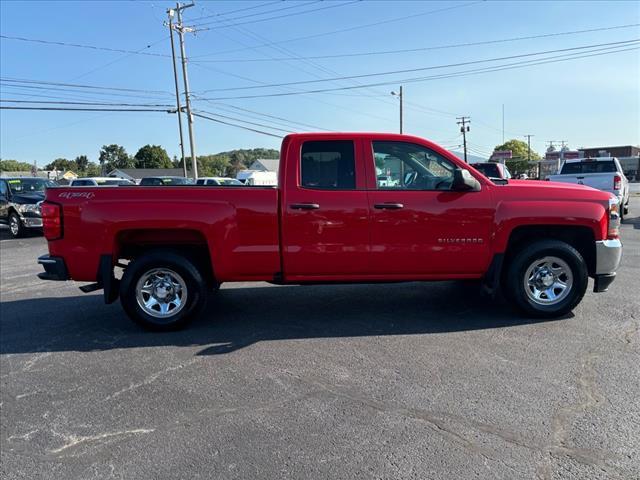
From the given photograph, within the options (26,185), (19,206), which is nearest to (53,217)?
(19,206)

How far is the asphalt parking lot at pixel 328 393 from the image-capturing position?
285 cm

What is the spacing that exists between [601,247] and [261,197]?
3706 mm

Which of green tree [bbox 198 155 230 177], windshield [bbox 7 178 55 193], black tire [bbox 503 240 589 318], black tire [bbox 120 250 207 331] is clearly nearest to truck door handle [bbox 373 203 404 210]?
black tire [bbox 503 240 589 318]

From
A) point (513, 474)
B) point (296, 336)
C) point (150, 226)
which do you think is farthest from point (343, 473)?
point (150, 226)

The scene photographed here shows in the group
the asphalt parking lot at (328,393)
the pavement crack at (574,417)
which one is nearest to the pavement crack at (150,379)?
the asphalt parking lot at (328,393)

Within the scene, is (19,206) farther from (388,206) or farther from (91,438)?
(91,438)

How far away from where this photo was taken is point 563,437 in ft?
9.95

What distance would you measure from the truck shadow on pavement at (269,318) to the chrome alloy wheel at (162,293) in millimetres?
259

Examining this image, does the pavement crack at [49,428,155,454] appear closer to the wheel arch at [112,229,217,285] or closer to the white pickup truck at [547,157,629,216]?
the wheel arch at [112,229,217,285]

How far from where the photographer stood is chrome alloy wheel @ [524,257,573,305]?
5328mm

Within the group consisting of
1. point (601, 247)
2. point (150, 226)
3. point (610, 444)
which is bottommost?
point (610, 444)

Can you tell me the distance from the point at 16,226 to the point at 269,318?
42.8ft

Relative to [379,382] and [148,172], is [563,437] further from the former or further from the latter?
[148,172]

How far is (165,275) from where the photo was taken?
524cm
